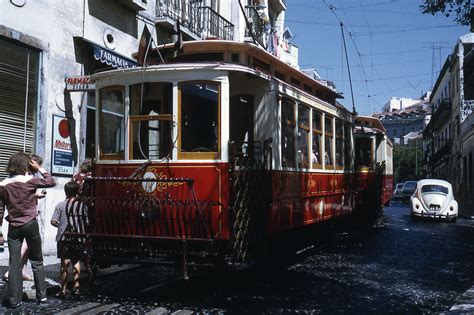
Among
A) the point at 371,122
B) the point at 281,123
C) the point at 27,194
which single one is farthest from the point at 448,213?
the point at 27,194

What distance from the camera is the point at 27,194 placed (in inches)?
287

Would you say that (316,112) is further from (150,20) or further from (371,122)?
(371,122)

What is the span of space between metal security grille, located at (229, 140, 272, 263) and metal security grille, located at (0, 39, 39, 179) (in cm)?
460

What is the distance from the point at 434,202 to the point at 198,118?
1786 cm

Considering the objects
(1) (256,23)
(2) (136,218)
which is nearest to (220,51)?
(2) (136,218)

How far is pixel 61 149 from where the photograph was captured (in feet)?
40.7

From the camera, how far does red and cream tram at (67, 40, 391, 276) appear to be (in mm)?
7871

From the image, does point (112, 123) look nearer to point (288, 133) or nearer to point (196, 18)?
point (288, 133)

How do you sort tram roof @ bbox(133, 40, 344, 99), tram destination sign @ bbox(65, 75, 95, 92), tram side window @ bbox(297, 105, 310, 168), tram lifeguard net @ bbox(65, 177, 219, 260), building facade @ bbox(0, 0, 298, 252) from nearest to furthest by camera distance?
tram lifeguard net @ bbox(65, 177, 219, 260) → tram roof @ bbox(133, 40, 344, 99) → tram side window @ bbox(297, 105, 310, 168) → building facade @ bbox(0, 0, 298, 252) → tram destination sign @ bbox(65, 75, 95, 92)

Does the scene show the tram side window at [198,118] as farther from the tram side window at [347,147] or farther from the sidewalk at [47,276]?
the tram side window at [347,147]

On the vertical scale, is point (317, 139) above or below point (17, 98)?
below

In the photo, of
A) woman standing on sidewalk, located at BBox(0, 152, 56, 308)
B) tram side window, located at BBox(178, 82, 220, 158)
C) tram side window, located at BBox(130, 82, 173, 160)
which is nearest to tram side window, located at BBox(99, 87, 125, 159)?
tram side window, located at BBox(130, 82, 173, 160)

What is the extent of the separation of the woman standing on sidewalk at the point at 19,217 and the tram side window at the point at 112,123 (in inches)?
58.6

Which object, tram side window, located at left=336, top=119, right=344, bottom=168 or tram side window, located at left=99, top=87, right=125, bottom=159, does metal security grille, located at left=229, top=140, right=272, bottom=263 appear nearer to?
tram side window, located at left=99, top=87, right=125, bottom=159
